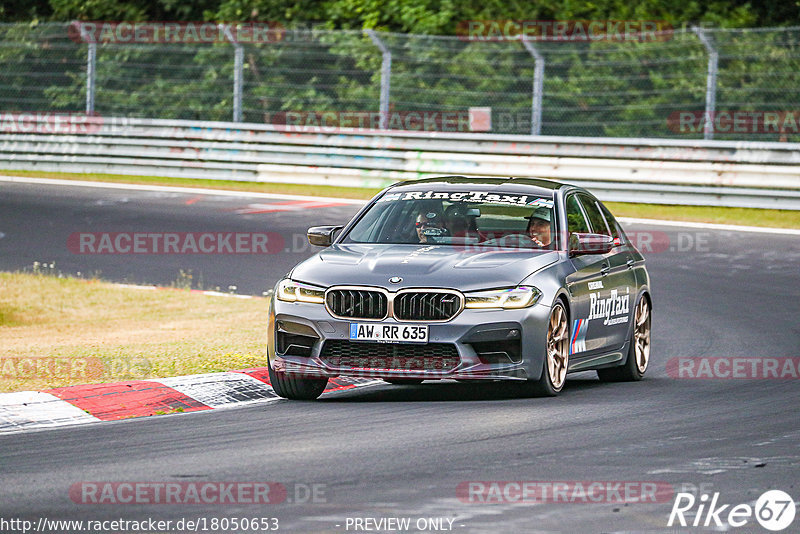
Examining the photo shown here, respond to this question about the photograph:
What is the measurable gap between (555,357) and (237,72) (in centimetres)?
1752

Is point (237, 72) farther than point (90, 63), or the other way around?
point (90, 63)

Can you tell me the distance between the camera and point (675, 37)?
24.1 meters

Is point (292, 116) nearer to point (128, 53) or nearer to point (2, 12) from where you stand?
point (128, 53)

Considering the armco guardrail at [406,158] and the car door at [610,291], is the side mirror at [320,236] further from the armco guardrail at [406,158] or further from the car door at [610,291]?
the armco guardrail at [406,158]

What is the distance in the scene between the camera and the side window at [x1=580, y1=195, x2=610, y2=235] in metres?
11.4

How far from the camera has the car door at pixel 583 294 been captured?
10117mm

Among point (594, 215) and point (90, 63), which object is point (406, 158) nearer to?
point (90, 63)

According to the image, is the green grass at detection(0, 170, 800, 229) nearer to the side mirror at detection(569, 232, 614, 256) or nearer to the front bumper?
the side mirror at detection(569, 232, 614, 256)

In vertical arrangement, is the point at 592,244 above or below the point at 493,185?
below

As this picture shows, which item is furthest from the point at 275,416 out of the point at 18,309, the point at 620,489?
the point at 18,309

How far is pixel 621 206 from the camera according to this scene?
23.3 meters

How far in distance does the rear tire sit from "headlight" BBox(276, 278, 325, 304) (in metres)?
0.47

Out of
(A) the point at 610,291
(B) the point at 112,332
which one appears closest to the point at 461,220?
(A) the point at 610,291

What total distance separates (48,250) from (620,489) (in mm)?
13555
